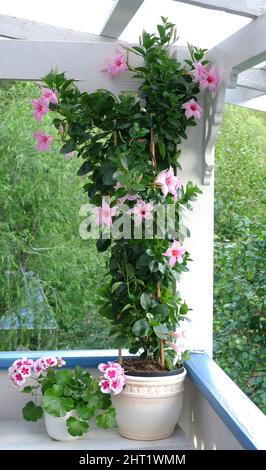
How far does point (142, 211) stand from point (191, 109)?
0.47 meters

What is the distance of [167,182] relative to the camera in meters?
2.90

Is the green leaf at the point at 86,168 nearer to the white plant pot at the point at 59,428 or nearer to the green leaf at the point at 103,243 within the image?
the green leaf at the point at 103,243

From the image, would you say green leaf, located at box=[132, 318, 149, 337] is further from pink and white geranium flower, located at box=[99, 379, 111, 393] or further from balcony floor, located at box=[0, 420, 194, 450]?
balcony floor, located at box=[0, 420, 194, 450]

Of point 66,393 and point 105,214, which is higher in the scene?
point 105,214

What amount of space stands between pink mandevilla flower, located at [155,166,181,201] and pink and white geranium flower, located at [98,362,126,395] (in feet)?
2.37

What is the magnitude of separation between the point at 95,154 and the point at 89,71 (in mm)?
403

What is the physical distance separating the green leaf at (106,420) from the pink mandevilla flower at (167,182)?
918 millimetres

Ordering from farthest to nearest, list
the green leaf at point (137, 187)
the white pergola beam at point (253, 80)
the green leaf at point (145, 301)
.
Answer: the white pergola beam at point (253, 80)
the green leaf at point (145, 301)
the green leaf at point (137, 187)

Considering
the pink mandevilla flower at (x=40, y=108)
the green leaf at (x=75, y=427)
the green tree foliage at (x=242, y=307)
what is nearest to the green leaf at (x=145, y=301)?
the green leaf at (x=75, y=427)

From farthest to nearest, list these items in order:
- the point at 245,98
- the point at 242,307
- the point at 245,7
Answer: the point at 242,307, the point at 245,98, the point at 245,7

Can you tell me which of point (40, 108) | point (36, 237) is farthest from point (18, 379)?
point (36, 237)

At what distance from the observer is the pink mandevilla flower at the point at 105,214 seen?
2.93 metres

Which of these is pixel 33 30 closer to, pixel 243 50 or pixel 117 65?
pixel 117 65
